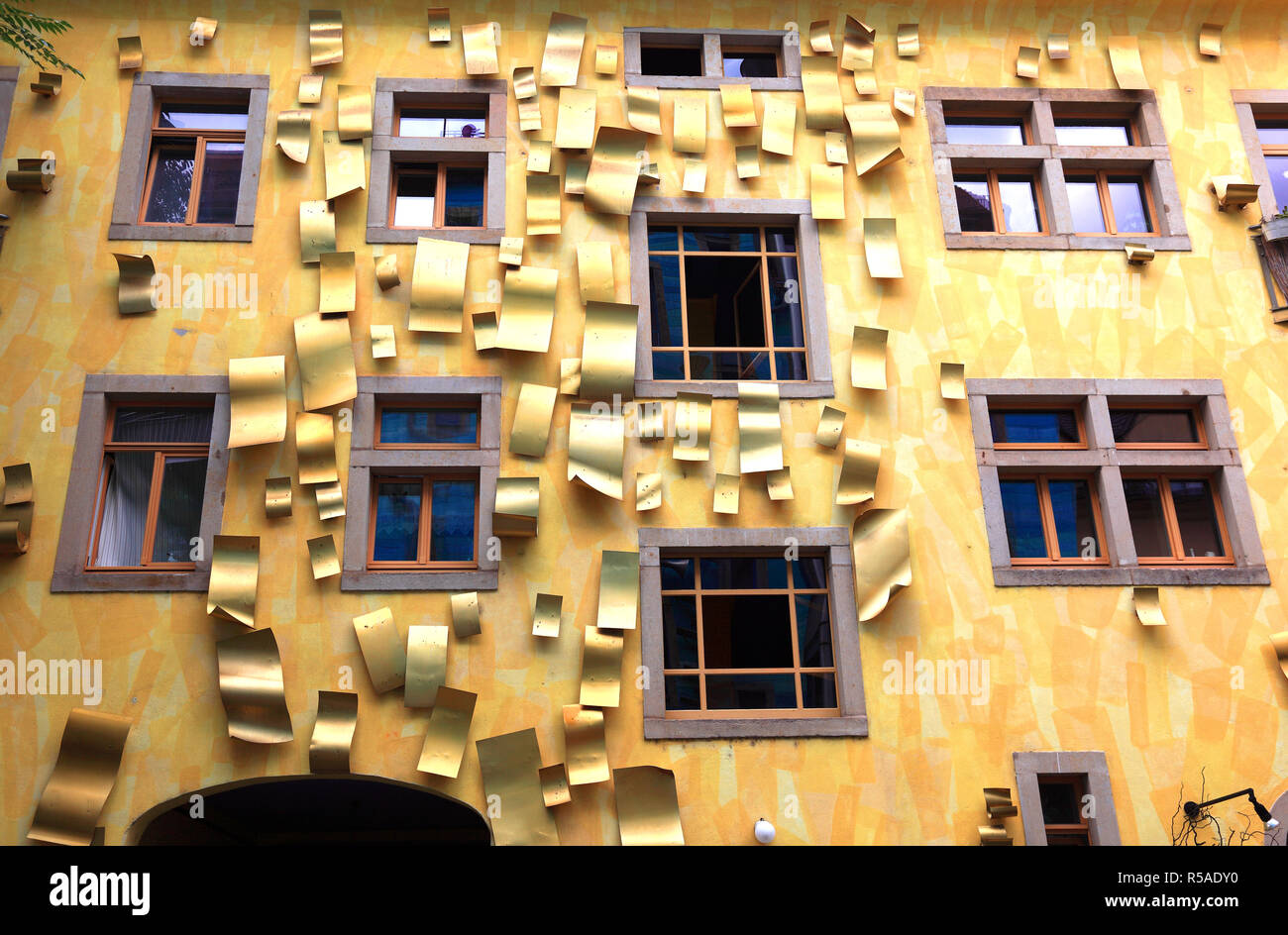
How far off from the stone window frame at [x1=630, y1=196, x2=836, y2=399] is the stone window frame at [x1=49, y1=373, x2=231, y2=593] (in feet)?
12.5

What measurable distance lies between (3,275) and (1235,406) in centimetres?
1174

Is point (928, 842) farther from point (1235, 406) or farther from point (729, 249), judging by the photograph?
point (729, 249)

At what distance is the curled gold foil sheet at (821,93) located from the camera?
420 inches

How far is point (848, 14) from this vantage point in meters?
11.1

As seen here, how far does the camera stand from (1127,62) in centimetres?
1109

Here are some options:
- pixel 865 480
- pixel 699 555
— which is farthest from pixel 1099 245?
pixel 699 555

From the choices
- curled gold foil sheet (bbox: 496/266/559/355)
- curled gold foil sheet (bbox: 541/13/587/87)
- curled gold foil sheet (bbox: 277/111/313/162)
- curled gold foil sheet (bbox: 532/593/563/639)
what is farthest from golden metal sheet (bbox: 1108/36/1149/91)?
curled gold foil sheet (bbox: 277/111/313/162)

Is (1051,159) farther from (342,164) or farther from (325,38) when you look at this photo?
(325,38)

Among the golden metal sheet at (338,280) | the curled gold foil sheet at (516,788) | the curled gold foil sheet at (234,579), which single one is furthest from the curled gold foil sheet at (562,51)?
the curled gold foil sheet at (516,788)

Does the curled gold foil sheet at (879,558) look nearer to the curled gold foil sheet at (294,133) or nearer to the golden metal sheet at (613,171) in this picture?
the golden metal sheet at (613,171)

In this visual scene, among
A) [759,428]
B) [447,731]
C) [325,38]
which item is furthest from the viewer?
[325,38]

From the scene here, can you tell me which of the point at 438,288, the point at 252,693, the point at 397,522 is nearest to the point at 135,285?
the point at 438,288

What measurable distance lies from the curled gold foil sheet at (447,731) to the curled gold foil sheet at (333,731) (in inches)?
24.1

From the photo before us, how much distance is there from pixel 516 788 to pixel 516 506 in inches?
93.1
